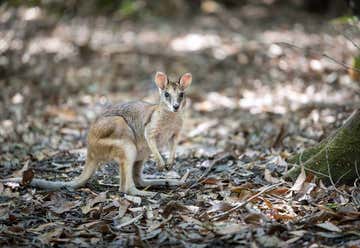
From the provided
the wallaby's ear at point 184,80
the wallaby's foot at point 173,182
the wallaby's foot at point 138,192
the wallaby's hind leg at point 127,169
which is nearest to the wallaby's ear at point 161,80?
the wallaby's ear at point 184,80

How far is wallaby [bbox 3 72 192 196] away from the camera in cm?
522

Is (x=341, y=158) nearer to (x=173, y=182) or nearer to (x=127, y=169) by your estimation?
(x=173, y=182)

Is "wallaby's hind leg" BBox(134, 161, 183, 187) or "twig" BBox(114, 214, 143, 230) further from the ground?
"wallaby's hind leg" BBox(134, 161, 183, 187)

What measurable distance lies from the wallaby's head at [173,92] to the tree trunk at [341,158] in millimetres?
1172

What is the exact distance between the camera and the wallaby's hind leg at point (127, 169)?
5.17m

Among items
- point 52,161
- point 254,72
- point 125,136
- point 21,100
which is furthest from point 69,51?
point 125,136

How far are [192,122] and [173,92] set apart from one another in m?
3.05

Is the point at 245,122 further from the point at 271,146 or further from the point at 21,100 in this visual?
the point at 21,100

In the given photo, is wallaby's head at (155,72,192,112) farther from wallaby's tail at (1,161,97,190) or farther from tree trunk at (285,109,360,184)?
tree trunk at (285,109,360,184)

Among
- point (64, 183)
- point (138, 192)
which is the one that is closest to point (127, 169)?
point (138, 192)

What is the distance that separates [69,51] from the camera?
11438mm

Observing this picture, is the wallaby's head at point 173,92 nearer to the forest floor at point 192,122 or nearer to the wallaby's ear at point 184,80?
the wallaby's ear at point 184,80

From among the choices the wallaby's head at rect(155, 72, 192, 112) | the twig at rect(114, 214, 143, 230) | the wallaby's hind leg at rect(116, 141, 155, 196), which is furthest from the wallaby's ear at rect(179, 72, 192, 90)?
the twig at rect(114, 214, 143, 230)

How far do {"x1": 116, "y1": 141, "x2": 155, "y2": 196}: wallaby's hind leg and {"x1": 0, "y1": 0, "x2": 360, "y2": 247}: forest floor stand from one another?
11cm
